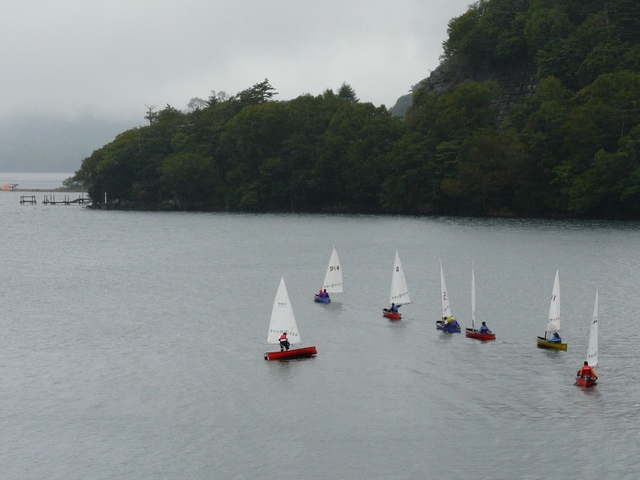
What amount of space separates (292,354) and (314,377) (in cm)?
460

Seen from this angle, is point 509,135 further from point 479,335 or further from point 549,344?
point 549,344

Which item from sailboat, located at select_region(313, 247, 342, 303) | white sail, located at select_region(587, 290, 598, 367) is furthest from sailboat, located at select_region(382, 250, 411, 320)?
white sail, located at select_region(587, 290, 598, 367)

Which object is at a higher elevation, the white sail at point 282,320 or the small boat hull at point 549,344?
the white sail at point 282,320

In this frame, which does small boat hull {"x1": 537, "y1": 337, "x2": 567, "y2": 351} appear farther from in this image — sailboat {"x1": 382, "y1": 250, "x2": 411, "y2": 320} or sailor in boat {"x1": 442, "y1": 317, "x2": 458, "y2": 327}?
sailboat {"x1": 382, "y1": 250, "x2": 411, "y2": 320}

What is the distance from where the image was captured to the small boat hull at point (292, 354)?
187ft

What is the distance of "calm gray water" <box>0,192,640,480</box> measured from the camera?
40656mm

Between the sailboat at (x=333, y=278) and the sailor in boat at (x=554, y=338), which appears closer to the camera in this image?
the sailor in boat at (x=554, y=338)

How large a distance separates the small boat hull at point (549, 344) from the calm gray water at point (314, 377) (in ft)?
3.18

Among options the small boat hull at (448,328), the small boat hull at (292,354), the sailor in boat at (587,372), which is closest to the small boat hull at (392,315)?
the small boat hull at (448,328)

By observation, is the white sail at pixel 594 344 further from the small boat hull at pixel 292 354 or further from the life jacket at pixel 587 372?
the small boat hull at pixel 292 354

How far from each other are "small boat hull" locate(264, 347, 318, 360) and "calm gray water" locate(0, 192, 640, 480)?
0.95 metres

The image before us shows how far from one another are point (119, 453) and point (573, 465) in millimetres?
21709

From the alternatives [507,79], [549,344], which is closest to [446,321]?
[549,344]

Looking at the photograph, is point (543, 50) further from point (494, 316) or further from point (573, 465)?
point (573, 465)
